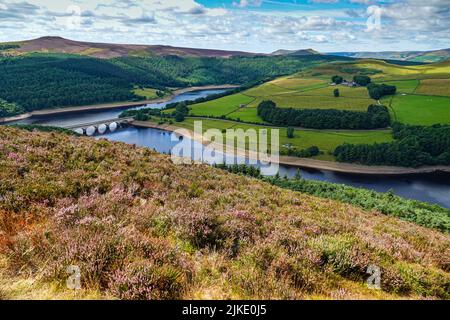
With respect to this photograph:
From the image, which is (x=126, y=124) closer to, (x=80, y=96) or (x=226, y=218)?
(x=80, y=96)

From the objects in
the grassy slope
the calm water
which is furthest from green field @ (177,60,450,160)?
the grassy slope

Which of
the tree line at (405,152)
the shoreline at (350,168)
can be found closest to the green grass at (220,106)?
the shoreline at (350,168)

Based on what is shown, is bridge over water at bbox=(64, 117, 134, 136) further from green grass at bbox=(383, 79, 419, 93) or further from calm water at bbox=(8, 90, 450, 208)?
green grass at bbox=(383, 79, 419, 93)

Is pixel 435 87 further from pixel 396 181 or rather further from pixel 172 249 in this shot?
pixel 172 249

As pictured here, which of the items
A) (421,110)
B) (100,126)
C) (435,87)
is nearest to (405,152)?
(421,110)

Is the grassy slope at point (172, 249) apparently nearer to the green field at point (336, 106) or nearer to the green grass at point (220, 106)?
the green field at point (336, 106)
